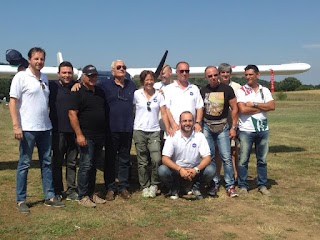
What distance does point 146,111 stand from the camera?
529cm

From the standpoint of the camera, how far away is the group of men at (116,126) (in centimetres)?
459

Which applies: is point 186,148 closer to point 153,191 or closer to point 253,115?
point 153,191

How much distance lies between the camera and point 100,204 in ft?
16.4

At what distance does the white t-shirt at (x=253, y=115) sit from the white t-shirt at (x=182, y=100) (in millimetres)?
653

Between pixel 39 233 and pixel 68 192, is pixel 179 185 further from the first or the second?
pixel 39 233

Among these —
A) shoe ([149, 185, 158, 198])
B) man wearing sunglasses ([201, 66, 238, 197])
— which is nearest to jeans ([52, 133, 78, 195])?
shoe ([149, 185, 158, 198])

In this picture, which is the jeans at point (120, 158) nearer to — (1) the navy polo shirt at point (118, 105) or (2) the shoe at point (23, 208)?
(1) the navy polo shirt at point (118, 105)

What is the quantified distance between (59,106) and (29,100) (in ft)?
2.20

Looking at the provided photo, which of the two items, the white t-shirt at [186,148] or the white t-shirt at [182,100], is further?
the white t-shirt at [182,100]

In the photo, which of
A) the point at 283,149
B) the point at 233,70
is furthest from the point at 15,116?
the point at 233,70

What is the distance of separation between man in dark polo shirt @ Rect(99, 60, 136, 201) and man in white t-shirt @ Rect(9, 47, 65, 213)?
A: 0.84 meters

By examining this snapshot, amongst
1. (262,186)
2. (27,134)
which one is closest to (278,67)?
(262,186)

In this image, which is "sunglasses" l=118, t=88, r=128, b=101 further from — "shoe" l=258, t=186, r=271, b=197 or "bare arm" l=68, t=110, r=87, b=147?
"shoe" l=258, t=186, r=271, b=197

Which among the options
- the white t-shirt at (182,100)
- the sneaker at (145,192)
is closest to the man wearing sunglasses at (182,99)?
the white t-shirt at (182,100)
